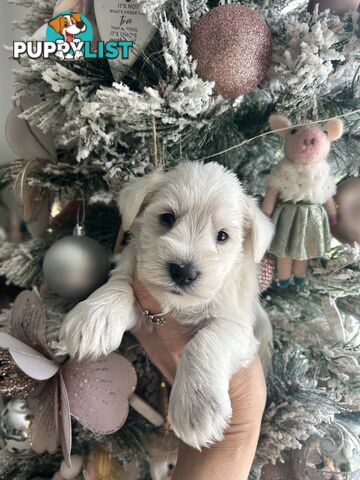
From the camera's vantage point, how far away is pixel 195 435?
2.26ft

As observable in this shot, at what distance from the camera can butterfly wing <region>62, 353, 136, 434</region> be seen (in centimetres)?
85

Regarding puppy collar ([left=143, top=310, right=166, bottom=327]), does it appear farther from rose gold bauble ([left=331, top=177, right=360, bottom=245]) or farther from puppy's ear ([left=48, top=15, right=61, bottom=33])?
puppy's ear ([left=48, top=15, right=61, bottom=33])

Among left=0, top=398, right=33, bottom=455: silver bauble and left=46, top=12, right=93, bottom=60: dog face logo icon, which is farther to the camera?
left=0, top=398, right=33, bottom=455: silver bauble

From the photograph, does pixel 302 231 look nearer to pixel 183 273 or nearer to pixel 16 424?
pixel 183 273

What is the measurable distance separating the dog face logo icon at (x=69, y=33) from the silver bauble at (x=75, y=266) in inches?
15.6

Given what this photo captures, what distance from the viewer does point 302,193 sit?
84 cm

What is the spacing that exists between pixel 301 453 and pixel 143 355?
455 millimetres

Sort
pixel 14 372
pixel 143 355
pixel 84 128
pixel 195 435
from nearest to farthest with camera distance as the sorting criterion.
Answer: pixel 195 435
pixel 84 128
pixel 14 372
pixel 143 355

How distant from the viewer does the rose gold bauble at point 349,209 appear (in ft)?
2.79

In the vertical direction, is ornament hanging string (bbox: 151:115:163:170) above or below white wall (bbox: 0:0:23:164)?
below

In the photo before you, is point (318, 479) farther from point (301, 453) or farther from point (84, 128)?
point (84, 128)

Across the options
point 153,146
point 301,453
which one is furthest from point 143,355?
point 153,146

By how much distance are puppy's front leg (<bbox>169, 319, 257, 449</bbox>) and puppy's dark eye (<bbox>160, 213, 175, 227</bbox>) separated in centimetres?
22

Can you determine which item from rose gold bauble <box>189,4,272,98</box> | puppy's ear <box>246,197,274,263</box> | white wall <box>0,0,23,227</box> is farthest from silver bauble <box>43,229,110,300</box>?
white wall <box>0,0,23,227</box>
